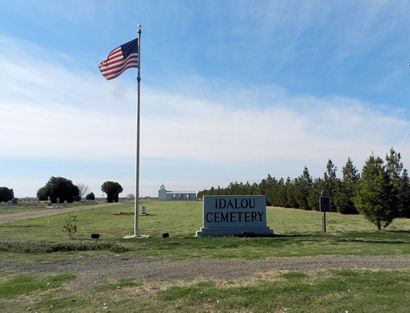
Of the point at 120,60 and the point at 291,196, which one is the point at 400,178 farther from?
the point at 120,60

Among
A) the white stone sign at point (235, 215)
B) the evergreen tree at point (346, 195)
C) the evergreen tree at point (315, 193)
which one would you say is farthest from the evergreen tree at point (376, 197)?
the evergreen tree at point (315, 193)

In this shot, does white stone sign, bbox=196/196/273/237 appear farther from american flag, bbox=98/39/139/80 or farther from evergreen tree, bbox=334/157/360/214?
evergreen tree, bbox=334/157/360/214

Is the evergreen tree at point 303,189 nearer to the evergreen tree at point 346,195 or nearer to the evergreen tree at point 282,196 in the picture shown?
the evergreen tree at point 282,196

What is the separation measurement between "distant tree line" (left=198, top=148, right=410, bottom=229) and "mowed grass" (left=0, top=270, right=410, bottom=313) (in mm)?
14204

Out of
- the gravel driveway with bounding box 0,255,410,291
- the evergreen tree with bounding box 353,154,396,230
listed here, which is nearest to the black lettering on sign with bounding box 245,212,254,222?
the evergreen tree with bounding box 353,154,396,230

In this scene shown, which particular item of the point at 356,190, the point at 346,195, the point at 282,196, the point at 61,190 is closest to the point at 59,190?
the point at 61,190

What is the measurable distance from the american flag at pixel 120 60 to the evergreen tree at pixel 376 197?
12436mm

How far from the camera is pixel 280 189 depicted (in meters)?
59.3

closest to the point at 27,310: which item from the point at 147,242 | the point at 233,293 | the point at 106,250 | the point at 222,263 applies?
the point at 233,293

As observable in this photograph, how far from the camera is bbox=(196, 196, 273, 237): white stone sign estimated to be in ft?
62.7

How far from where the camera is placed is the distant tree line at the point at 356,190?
22.1 meters

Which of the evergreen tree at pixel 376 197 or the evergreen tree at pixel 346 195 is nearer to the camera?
the evergreen tree at pixel 376 197

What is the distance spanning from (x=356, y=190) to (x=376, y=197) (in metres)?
4.90

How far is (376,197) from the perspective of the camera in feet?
72.0
